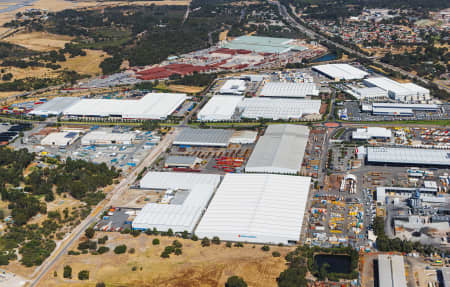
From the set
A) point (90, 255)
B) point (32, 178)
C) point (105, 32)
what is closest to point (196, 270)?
point (90, 255)

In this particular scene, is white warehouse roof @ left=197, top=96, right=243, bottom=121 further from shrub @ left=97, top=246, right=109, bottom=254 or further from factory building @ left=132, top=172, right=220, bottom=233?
shrub @ left=97, top=246, right=109, bottom=254

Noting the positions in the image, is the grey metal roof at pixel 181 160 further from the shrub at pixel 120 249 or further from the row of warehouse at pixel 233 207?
the shrub at pixel 120 249

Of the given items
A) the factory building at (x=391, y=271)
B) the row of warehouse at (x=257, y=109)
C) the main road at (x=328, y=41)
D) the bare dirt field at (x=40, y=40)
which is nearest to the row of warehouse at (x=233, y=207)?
the factory building at (x=391, y=271)

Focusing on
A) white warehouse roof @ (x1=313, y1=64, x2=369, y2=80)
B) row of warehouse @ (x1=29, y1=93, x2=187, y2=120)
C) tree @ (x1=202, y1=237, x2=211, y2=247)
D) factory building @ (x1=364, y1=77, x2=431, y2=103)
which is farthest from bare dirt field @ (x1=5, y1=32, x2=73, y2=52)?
tree @ (x1=202, y1=237, x2=211, y2=247)

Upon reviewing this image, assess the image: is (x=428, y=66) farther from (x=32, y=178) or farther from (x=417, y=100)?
(x=32, y=178)

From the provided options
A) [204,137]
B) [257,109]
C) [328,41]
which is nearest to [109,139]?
[204,137]

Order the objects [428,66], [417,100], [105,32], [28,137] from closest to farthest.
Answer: [28,137] < [417,100] < [428,66] < [105,32]
